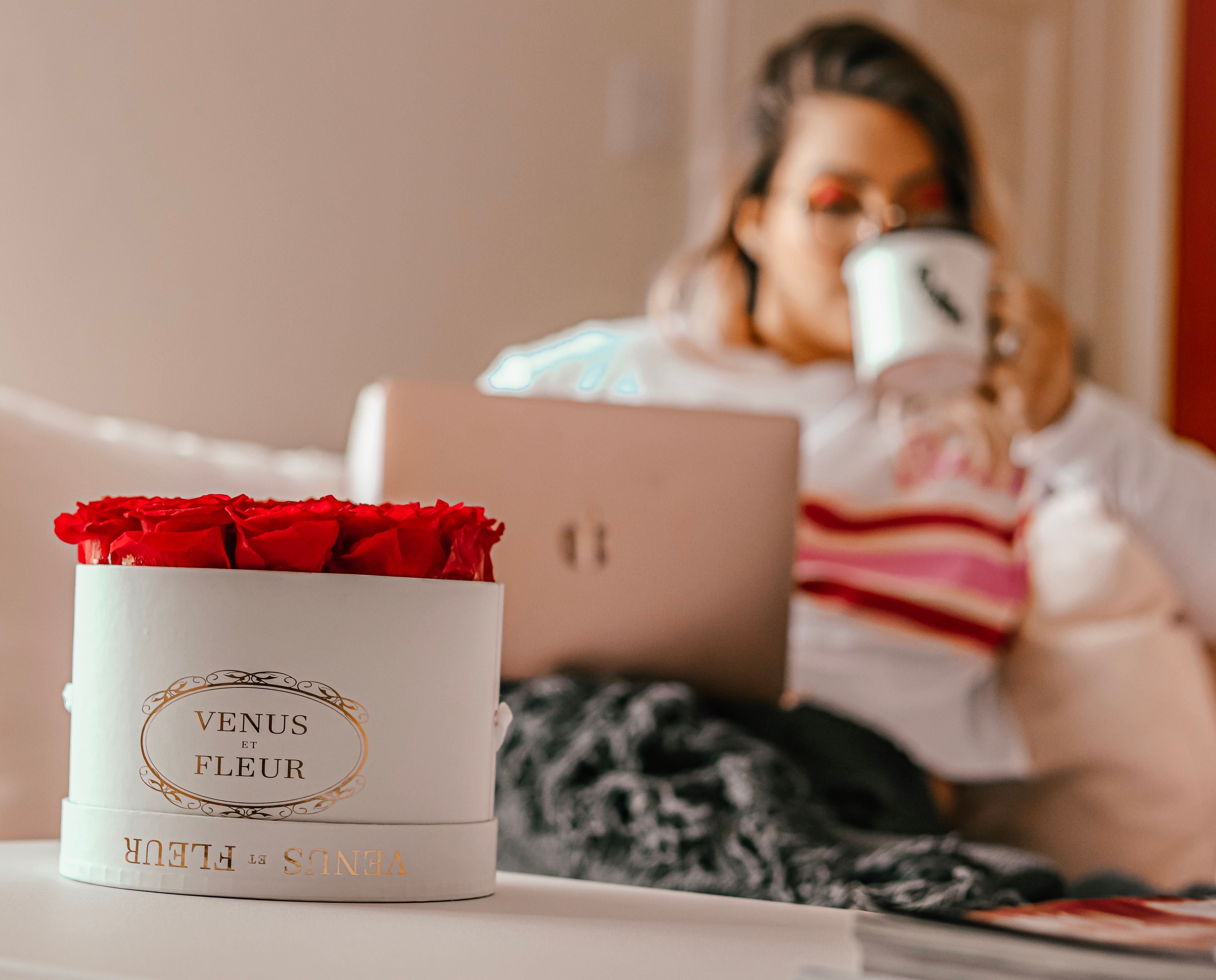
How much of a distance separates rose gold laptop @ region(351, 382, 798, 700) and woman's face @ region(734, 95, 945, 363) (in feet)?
1.46

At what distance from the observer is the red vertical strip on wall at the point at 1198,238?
190cm

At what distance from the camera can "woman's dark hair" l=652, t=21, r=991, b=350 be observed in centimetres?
133

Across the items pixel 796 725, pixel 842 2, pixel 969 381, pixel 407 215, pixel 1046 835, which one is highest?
pixel 842 2

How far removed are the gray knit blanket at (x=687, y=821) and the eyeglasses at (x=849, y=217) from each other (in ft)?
2.13

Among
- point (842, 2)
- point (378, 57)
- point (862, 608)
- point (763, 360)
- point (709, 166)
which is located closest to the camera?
point (862, 608)

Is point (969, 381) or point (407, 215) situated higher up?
point (407, 215)

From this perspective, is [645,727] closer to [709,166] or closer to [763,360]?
[763,360]

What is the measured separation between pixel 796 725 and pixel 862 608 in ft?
0.97

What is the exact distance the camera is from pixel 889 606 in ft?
3.86

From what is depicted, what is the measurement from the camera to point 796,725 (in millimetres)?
907

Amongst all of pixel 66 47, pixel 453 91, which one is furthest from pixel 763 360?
pixel 66 47

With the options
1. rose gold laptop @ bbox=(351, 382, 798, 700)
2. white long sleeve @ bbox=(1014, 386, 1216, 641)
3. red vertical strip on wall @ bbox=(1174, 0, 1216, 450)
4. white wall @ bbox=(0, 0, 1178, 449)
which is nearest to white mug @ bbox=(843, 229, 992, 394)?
rose gold laptop @ bbox=(351, 382, 798, 700)

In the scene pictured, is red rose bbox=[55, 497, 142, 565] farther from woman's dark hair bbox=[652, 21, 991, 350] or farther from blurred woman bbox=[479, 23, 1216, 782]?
woman's dark hair bbox=[652, 21, 991, 350]

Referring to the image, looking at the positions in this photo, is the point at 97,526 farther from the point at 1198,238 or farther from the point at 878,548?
the point at 1198,238
